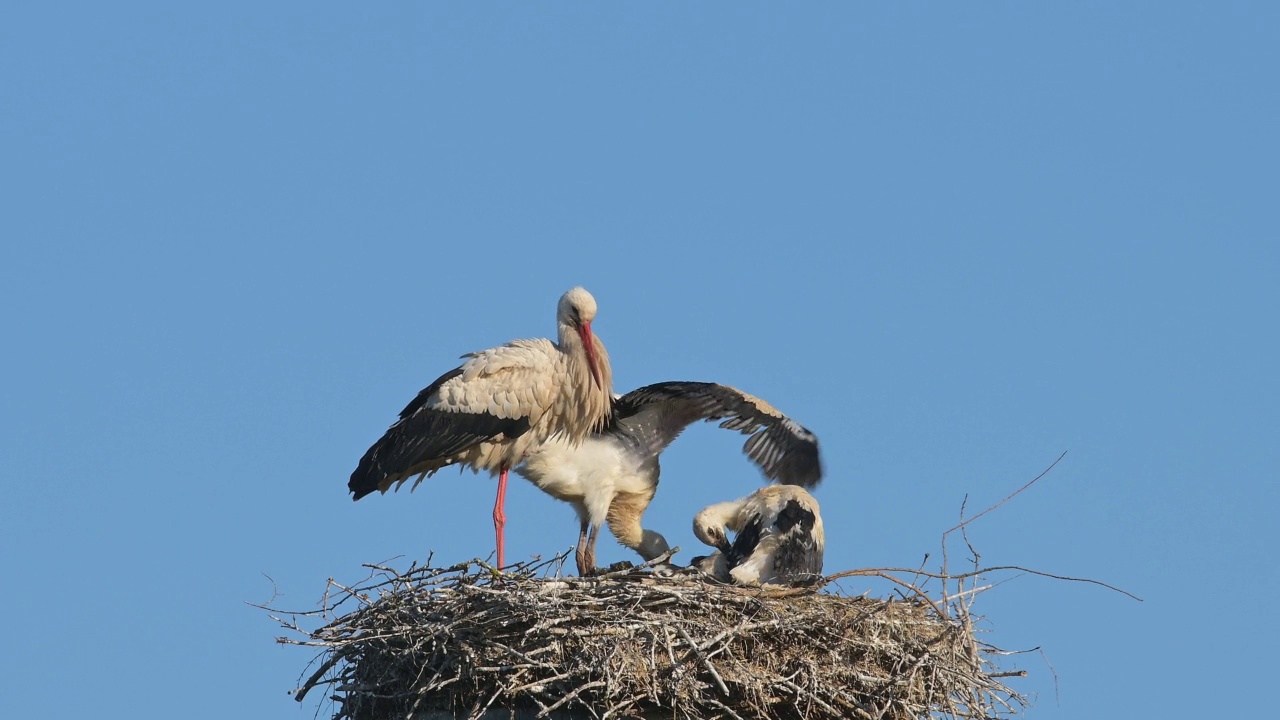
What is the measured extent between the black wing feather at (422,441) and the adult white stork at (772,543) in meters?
1.63

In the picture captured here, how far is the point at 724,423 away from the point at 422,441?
1847 millimetres

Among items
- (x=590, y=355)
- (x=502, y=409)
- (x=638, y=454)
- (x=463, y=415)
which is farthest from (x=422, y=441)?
(x=638, y=454)

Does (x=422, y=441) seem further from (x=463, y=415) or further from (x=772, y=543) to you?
(x=772, y=543)

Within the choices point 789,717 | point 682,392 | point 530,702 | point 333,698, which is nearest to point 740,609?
point 789,717

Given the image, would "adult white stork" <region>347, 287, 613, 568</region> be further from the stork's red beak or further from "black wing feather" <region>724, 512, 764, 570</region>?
"black wing feather" <region>724, 512, 764, 570</region>

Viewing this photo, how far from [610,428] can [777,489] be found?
1673mm

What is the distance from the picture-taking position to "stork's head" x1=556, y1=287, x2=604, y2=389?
11.7 m

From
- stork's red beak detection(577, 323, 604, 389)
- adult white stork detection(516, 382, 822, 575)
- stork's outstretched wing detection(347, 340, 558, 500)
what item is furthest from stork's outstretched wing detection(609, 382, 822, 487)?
stork's outstretched wing detection(347, 340, 558, 500)

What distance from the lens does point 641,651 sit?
845cm

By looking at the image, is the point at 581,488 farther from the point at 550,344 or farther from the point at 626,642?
the point at 626,642

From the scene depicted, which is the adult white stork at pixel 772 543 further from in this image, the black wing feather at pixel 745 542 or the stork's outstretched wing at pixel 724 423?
the stork's outstretched wing at pixel 724 423

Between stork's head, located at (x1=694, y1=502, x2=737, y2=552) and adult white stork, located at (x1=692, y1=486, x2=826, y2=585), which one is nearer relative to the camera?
adult white stork, located at (x1=692, y1=486, x2=826, y2=585)

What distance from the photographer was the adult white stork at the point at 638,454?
1142 centimetres

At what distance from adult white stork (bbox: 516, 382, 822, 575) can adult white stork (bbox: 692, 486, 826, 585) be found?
1.80 ft
